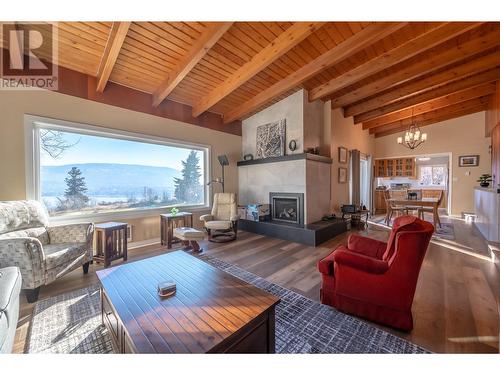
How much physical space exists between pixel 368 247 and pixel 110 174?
3.91m

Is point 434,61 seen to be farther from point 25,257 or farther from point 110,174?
point 25,257

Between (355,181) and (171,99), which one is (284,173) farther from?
(171,99)

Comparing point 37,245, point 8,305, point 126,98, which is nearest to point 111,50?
point 126,98

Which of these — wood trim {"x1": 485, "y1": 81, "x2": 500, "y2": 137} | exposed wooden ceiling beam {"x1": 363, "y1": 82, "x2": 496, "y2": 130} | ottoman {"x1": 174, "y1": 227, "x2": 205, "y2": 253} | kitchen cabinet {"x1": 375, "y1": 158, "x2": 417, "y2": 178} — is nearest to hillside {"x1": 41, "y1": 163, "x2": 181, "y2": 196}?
ottoman {"x1": 174, "y1": 227, "x2": 205, "y2": 253}

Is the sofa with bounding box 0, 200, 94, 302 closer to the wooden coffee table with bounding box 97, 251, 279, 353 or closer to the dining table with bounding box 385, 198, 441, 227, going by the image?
Answer: the wooden coffee table with bounding box 97, 251, 279, 353

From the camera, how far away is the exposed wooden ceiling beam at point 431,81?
3.64 meters

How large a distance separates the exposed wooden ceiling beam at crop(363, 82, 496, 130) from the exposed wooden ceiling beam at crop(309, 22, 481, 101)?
3350mm

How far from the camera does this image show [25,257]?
72.4 inches

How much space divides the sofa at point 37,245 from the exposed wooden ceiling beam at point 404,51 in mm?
4581

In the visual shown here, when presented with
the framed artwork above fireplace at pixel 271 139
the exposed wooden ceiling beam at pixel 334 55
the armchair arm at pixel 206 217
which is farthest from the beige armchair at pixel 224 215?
the exposed wooden ceiling beam at pixel 334 55

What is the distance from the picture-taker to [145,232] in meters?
3.68

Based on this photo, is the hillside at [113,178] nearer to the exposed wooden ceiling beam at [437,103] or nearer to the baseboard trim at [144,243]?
the baseboard trim at [144,243]

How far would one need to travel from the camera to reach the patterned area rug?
1.35 m
